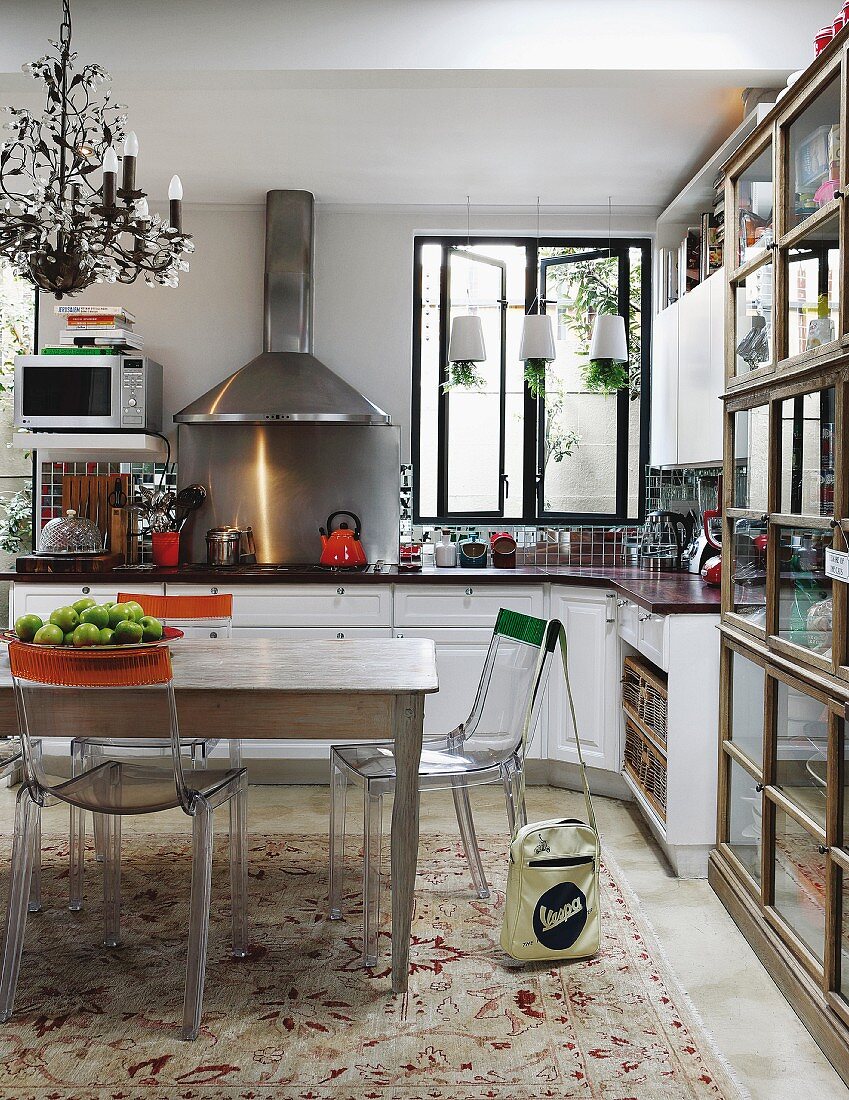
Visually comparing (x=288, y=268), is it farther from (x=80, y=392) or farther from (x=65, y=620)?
(x=65, y=620)

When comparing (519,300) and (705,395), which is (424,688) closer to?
(705,395)

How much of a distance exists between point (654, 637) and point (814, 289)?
4.67 ft

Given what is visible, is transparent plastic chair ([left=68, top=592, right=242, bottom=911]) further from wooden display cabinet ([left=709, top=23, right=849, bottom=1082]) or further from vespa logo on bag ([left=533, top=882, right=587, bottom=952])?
wooden display cabinet ([left=709, top=23, right=849, bottom=1082])

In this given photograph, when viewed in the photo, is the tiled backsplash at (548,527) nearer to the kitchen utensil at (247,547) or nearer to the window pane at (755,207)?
the kitchen utensil at (247,547)

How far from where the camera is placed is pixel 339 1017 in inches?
91.1

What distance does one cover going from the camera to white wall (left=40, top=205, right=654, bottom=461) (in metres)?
5.05

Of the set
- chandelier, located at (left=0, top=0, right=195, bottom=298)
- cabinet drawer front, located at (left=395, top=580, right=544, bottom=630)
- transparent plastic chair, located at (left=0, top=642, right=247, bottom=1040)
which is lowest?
transparent plastic chair, located at (left=0, top=642, right=247, bottom=1040)

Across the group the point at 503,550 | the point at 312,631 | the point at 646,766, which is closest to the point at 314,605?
the point at 312,631

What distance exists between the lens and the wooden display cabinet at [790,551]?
212cm

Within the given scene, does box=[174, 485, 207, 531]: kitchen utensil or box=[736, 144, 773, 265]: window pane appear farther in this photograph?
box=[174, 485, 207, 531]: kitchen utensil

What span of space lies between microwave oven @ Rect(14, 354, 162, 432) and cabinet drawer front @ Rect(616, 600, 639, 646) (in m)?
2.41

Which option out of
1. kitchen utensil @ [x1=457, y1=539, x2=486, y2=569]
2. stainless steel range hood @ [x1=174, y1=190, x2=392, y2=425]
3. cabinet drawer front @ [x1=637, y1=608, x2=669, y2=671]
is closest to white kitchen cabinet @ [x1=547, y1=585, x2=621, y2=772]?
cabinet drawer front @ [x1=637, y1=608, x2=669, y2=671]

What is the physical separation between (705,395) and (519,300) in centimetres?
152

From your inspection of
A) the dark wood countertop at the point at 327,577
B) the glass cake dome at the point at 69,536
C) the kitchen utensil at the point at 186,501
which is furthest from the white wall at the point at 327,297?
the dark wood countertop at the point at 327,577
